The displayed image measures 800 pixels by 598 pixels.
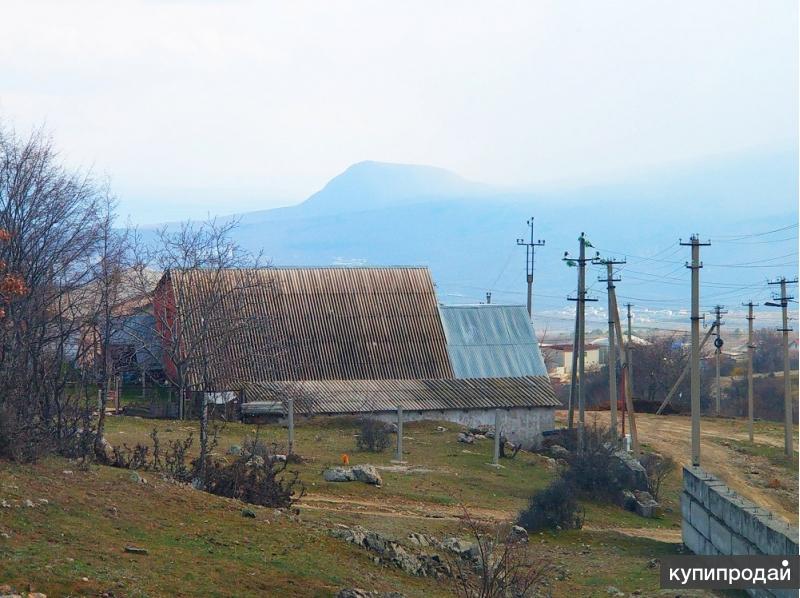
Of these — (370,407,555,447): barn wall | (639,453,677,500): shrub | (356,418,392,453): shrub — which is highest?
(370,407,555,447): barn wall

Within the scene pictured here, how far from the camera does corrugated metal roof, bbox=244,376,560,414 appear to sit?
3850 centimetres

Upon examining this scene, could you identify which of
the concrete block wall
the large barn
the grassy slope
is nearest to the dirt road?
the large barn

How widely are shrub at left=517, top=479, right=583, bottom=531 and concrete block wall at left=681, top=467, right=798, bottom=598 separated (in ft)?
7.19

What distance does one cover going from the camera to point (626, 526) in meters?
25.1

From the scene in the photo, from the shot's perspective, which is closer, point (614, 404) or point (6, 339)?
point (6, 339)

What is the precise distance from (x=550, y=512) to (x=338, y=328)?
2157 cm

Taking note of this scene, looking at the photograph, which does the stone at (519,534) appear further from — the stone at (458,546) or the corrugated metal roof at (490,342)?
the corrugated metal roof at (490,342)

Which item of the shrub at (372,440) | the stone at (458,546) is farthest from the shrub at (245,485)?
the shrub at (372,440)

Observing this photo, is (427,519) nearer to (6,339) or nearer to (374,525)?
(374,525)

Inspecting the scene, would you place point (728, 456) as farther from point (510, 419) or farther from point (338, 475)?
point (338, 475)

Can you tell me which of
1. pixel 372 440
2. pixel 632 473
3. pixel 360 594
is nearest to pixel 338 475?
pixel 372 440

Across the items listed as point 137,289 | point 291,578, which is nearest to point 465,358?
point 137,289

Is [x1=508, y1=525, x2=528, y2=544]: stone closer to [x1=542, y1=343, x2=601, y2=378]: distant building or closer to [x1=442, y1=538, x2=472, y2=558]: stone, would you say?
[x1=442, y1=538, x2=472, y2=558]: stone

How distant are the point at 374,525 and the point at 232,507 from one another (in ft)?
10.8
